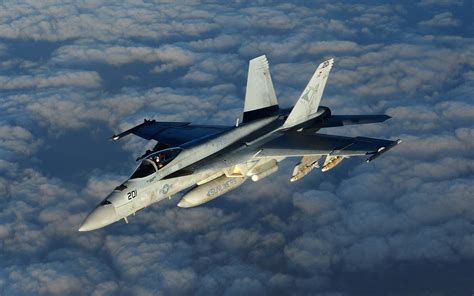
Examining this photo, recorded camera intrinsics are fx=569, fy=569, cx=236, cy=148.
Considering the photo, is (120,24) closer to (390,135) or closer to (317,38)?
(317,38)

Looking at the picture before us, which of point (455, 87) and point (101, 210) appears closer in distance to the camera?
point (101, 210)

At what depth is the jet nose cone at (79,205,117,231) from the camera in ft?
81.5

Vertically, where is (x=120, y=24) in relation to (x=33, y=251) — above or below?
above

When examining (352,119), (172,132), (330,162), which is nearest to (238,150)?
(330,162)

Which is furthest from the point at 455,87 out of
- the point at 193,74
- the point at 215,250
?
the point at 215,250

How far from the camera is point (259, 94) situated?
34469 millimetres

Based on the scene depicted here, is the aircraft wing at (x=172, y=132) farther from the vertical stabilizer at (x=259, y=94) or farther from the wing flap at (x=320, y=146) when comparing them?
the wing flap at (x=320, y=146)

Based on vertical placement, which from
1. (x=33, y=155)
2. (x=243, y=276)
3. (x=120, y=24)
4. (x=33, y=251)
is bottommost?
(x=243, y=276)

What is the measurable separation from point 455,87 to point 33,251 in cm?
5604

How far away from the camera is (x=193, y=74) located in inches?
3285

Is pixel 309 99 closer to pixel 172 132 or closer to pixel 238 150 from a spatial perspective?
pixel 238 150

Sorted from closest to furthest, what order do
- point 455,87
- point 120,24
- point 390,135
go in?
1. point 390,135
2. point 455,87
3. point 120,24

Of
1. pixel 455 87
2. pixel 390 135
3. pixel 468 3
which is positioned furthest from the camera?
pixel 468 3

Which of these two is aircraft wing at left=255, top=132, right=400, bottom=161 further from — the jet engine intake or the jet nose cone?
the jet nose cone
